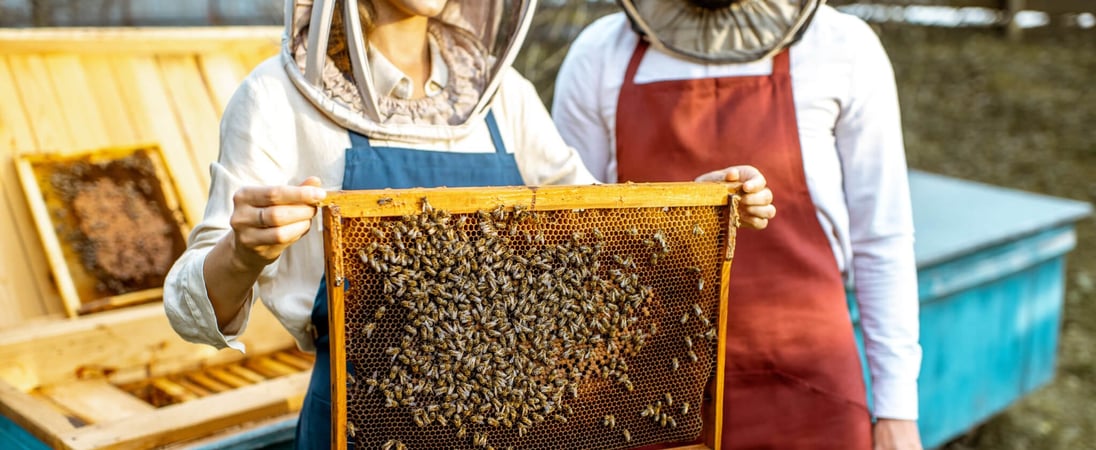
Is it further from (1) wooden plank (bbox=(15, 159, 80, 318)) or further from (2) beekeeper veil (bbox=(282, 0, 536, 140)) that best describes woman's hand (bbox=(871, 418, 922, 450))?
(1) wooden plank (bbox=(15, 159, 80, 318))

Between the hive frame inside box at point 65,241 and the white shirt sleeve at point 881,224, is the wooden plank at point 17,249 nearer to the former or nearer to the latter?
the hive frame inside box at point 65,241

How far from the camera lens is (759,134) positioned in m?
2.71

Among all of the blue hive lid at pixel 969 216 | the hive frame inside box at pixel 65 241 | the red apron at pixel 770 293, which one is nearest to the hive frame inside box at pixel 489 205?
the red apron at pixel 770 293

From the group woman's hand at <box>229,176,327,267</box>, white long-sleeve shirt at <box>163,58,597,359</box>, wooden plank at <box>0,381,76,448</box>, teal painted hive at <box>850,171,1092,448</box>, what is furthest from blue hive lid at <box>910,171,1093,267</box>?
wooden plank at <box>0,381,76,448</box>

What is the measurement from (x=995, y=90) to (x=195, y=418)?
1221 cm

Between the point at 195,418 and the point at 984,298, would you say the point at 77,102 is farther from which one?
the point at 984,298

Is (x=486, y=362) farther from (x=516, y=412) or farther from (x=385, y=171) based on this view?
(x=385, y=171)

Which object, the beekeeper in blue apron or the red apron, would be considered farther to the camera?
the red apron

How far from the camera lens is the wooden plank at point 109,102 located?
4.52 m

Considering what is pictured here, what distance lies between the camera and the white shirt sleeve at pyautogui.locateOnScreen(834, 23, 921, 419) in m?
2.69

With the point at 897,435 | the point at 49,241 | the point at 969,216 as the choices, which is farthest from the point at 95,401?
the point at 969,216

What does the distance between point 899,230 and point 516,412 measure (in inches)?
54.1

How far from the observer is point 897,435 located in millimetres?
2756

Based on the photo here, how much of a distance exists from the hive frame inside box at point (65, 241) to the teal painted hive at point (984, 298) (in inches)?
131
